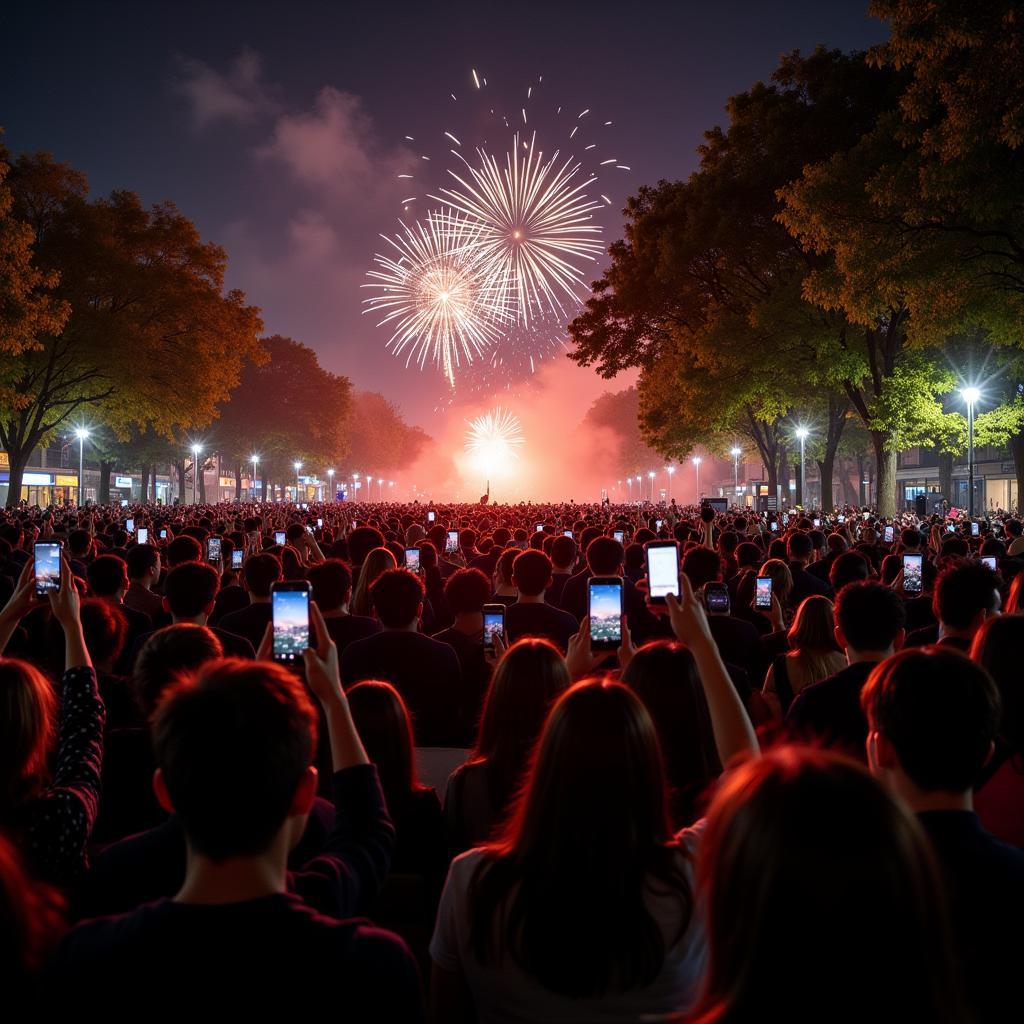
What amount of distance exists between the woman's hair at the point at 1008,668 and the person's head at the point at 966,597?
6.32 ft

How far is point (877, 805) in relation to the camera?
1418 mm

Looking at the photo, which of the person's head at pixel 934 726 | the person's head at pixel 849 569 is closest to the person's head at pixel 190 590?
the person's head at pixel 934 726

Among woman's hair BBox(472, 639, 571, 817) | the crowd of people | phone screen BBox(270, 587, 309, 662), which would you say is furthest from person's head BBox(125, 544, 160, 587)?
woman's hair BBox(472, 639, 571, 817)

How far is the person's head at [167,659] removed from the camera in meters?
3.77

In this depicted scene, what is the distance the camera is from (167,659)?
381 centimetres

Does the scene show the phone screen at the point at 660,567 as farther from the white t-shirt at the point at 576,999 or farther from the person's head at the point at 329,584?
the white t-shirt at the point at 576,999

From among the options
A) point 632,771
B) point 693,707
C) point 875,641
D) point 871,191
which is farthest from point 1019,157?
point 632,771

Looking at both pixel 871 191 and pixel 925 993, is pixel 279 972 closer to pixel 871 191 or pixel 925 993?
pixel 925 993

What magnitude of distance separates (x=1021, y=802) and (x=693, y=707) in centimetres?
138

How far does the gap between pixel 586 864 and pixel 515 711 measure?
169 centimetres

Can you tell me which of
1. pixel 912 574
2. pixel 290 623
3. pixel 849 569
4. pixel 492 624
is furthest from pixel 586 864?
pixel 912 574

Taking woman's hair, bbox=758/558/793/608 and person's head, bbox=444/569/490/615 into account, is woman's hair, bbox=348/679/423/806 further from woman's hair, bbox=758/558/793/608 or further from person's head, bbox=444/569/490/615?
woman's hair, bbox=758/558/793/608

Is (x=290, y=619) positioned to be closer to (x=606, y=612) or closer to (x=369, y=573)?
(x=606, y=612)

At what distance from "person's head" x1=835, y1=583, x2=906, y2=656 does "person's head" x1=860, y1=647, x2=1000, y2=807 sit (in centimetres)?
236
